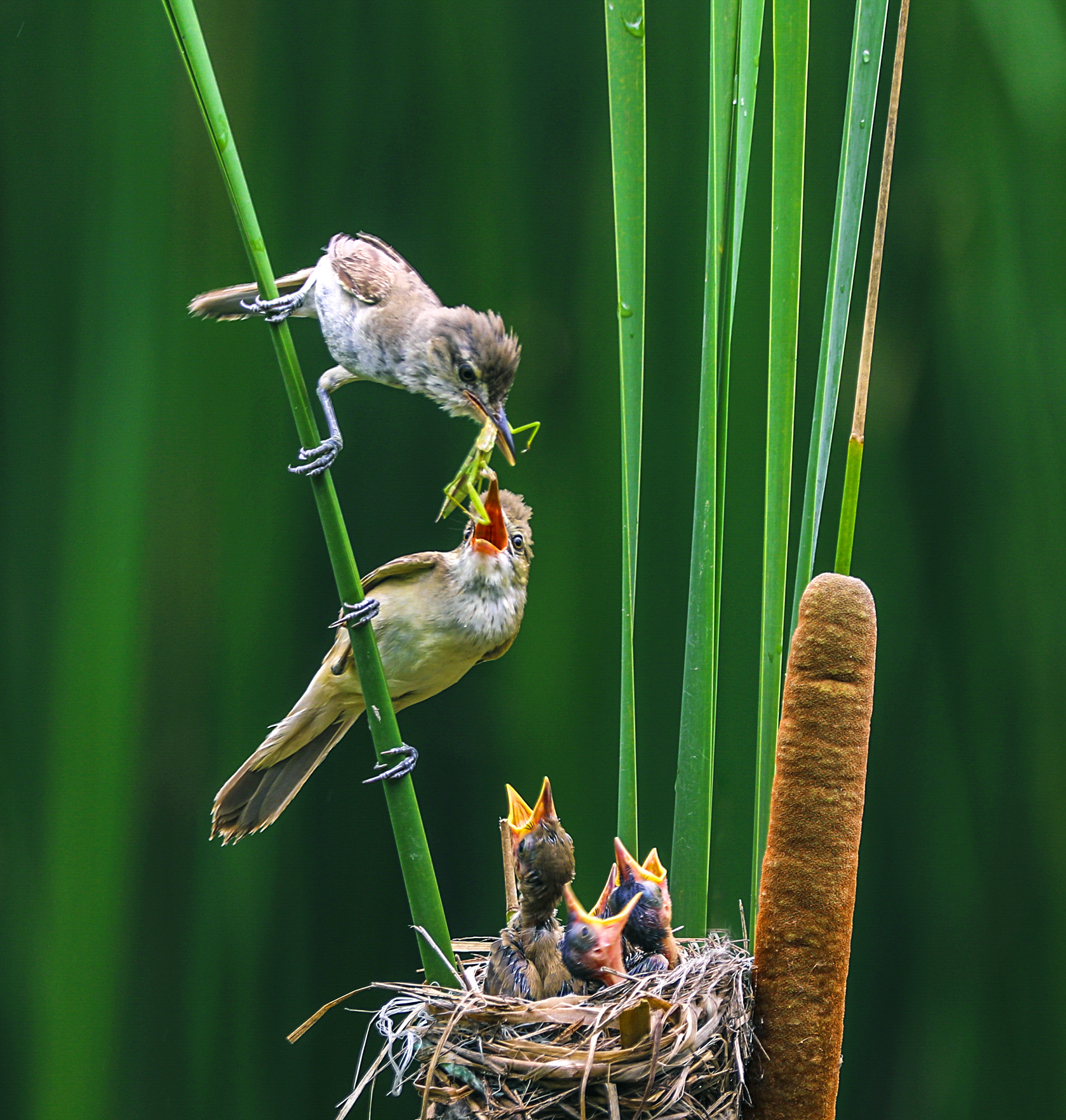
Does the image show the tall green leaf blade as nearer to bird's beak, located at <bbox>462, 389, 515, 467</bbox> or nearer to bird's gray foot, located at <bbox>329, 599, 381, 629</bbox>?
bird's beak, located at <bbox>462, 389, 515, 467</bbox>

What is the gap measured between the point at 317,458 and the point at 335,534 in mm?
70

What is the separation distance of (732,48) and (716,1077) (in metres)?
0.84

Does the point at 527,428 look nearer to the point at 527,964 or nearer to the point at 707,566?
the point at 707,566

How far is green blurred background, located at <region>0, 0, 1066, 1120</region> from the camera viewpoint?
4.83 feet

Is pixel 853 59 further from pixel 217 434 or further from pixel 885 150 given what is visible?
pixel 217 434

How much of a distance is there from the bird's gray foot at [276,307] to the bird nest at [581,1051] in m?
0.54

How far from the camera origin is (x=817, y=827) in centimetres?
79

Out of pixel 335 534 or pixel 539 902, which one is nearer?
pixel 335 534

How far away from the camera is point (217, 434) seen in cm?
152

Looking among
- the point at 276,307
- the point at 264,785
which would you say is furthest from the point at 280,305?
the point at 264,785

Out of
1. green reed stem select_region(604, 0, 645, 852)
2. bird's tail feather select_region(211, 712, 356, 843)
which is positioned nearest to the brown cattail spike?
green reed stem select_region(604, 0, 645, 852)

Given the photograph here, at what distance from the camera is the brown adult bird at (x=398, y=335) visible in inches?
35.6

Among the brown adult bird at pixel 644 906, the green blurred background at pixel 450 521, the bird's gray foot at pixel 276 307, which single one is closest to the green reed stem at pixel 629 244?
the brown adult bird at pixel 644 906

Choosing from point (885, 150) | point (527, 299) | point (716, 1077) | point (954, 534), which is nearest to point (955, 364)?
point (954, 534)
